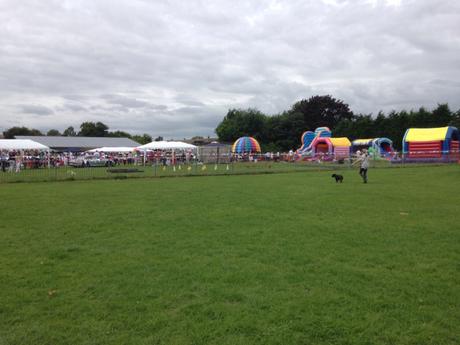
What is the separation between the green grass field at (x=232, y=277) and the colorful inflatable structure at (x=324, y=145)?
3253 centimetres

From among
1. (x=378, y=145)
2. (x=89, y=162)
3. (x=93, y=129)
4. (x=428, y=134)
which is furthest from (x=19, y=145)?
(x=93, y=129)

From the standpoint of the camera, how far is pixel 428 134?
36719 millimetres

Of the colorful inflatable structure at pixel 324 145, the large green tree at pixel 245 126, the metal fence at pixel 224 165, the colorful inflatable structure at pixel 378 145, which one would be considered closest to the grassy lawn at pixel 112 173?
the metal fence at pixel 224 165

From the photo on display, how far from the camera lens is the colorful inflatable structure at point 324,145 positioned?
42562mm

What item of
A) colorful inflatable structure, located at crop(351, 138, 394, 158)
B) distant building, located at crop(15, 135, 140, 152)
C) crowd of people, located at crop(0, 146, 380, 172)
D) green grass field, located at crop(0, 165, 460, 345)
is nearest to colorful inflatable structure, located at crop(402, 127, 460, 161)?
colorful inflatable structure, located at crop(351, 138, 394, 158)

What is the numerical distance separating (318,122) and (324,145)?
2823cm

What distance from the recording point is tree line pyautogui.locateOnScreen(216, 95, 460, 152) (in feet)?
171

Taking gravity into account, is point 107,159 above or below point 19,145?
below

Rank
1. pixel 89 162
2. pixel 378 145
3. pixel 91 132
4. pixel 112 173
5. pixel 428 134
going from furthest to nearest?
pixel 91 132, pixel 378 145, pixel 428 134, pixel 89 162, pixel 112 173

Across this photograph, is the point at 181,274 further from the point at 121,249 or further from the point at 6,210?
the point at 6,210

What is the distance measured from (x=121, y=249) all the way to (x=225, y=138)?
217ft

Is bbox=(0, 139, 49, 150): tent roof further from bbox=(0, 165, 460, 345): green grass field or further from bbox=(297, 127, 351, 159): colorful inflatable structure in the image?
bbox=(0, 165, 460, 345): green grass field

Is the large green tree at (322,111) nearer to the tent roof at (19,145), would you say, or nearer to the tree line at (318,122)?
the tree line at (318,122)

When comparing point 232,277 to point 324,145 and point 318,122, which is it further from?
point 318,122
